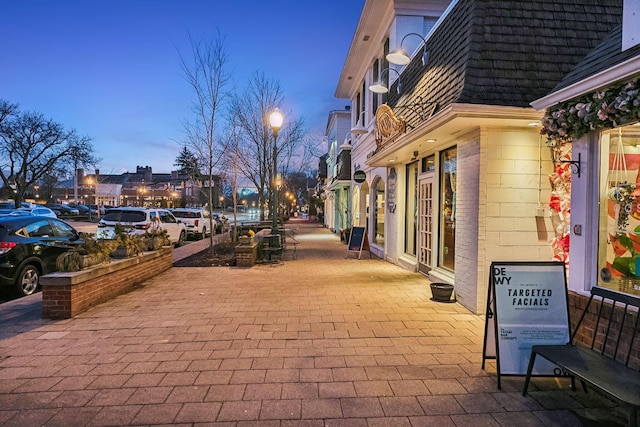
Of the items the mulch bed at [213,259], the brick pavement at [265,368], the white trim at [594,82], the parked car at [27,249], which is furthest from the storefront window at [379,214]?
the parked car at [27,249]

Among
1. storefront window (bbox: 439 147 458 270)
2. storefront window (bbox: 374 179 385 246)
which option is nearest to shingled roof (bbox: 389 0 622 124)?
storefront window (bbox: 439 147 458 270)

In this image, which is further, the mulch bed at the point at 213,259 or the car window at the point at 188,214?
the car window at the point at 188,214

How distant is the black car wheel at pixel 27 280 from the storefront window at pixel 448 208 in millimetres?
8004

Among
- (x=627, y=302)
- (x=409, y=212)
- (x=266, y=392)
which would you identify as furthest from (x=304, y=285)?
(x=627, y=302)

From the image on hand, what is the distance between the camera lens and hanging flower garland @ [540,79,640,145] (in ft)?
10.8

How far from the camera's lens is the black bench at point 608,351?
2639 mm

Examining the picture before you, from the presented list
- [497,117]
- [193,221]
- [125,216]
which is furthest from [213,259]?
[193,221]

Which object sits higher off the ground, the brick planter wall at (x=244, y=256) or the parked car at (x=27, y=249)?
the parked car at (x=27, y=249)

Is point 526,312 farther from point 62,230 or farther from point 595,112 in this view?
point 62,230

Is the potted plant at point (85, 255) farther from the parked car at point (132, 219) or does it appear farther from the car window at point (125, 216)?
the car window at point (125, 216)

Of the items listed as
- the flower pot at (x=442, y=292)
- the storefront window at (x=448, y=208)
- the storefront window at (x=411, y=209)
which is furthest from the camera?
the storefront window at (x=411, y=209)

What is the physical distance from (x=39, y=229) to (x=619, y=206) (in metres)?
9.58

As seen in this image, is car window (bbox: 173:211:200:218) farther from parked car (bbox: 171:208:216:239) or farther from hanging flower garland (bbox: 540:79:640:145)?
hanging flower garland (bbox: 540:79:640:145)

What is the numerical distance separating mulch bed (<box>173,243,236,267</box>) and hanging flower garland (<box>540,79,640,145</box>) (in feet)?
27.5
